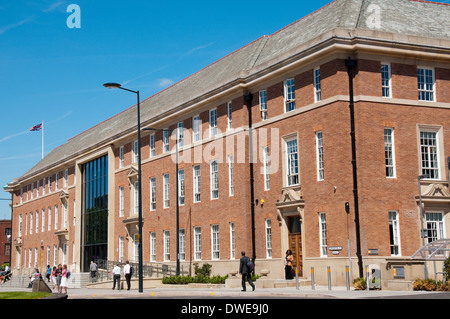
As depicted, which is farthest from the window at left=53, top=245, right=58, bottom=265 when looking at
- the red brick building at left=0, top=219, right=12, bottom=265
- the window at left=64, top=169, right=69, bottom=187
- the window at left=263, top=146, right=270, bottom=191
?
the red brick building at left=0, top=219, right=12, bottom=265

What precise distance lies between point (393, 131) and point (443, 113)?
3.40m

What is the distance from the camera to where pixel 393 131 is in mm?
34125

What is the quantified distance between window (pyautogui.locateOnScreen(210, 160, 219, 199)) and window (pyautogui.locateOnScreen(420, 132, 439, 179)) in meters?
14.1

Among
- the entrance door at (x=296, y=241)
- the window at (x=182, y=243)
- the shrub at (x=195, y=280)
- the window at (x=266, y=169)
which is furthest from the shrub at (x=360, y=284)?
the window at (x=182, y=243)

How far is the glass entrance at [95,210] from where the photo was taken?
60750mm

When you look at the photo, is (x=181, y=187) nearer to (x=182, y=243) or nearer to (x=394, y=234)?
Answer: (x=182, y=243)

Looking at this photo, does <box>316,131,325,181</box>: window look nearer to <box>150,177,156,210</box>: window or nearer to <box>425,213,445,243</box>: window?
<box>425,213,445,243</box>: window

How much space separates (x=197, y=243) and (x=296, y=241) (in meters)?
11.3

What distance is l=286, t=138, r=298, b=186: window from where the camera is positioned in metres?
36.7

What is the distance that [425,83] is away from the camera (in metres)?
35.4

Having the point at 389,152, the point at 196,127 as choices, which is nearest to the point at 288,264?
the point at 389,152

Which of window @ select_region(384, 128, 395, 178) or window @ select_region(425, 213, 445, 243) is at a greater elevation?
window @ select_region(384, 128, 395, 178)

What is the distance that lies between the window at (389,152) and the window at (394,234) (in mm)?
2013
